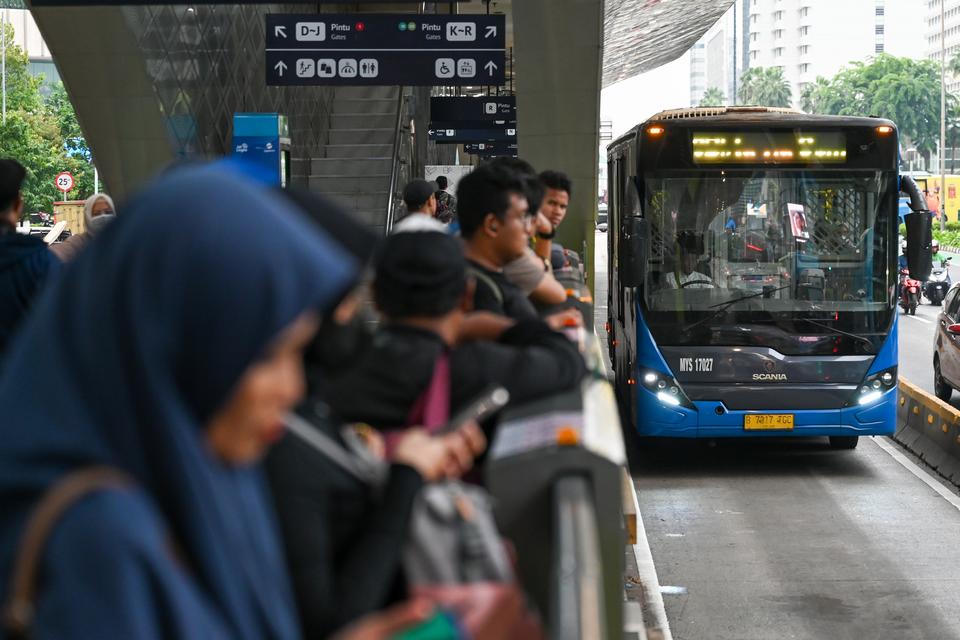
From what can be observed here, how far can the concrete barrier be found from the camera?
12719mm

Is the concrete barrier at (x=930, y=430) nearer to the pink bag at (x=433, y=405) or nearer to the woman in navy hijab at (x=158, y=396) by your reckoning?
the pink bag at (x=433, y=405)

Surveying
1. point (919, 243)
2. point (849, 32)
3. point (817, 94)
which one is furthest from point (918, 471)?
point (849, 32)

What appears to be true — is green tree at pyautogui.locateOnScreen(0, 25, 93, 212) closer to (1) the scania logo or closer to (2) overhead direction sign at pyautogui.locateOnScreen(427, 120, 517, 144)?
(2) overhead direction sign at pyautogui.locateOnScreen(427, 120, 517, 144)

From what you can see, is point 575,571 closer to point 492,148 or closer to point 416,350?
point 416,350

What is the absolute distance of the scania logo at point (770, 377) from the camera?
1233 cm

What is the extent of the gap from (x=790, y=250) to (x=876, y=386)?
1.44m

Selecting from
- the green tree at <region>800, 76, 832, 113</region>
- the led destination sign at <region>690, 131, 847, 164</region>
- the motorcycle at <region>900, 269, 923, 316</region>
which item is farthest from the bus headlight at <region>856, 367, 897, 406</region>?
the green tree at <region>800, 76, 832, 113</region>

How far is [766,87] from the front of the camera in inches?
6447

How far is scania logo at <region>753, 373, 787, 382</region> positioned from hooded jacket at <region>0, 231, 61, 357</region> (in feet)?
26.7

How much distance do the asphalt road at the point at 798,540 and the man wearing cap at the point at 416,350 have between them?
4.54 m

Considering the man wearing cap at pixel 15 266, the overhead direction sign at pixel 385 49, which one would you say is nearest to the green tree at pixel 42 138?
the overhead direction sign at pixel 385 49

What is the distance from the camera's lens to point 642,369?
12594 mm

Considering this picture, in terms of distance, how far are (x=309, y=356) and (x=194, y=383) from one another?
84 centimetres

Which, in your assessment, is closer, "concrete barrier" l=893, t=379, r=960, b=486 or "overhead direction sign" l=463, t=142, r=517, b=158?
"concrete barrier" l=893, t=379, r=960, b=486
